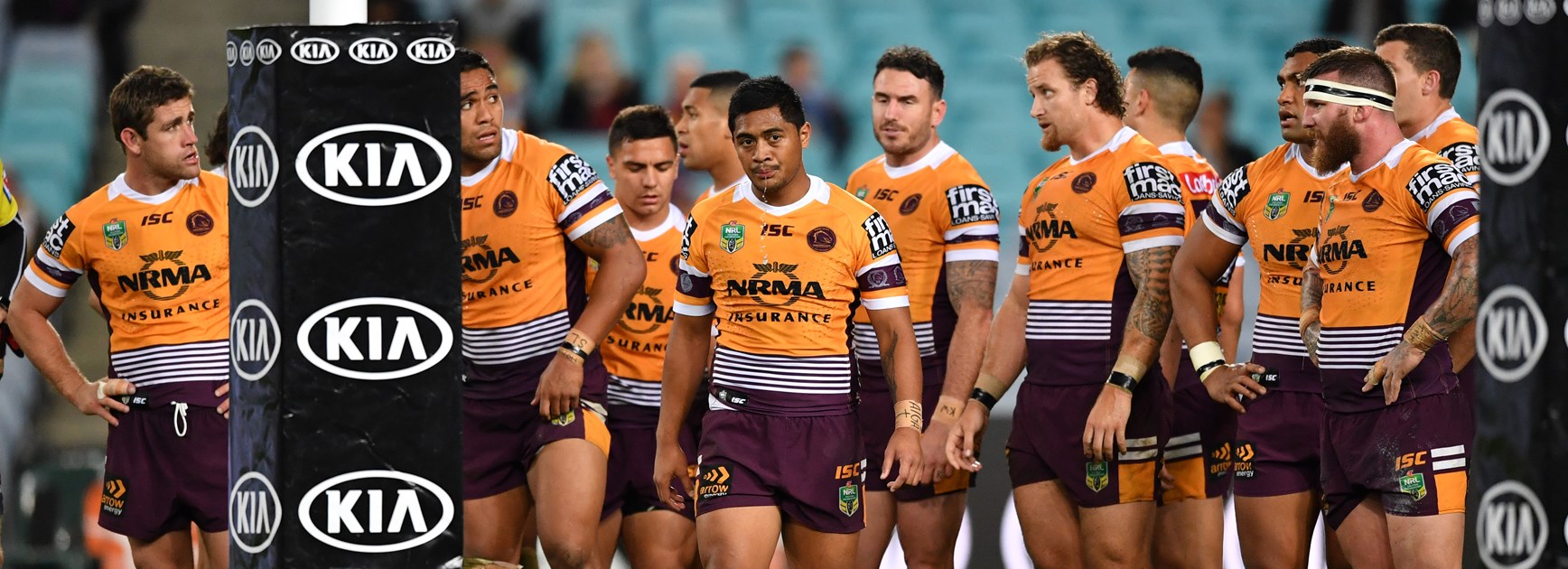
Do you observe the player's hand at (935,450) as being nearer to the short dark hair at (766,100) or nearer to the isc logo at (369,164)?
the short dark hair at (766,100)

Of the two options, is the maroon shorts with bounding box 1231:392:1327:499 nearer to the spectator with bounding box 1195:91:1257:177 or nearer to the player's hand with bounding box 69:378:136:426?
the player's hand with bounding box 69:378:136:426

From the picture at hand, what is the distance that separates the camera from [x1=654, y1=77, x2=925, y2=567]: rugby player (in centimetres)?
627

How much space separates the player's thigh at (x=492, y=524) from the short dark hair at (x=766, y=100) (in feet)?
5.85

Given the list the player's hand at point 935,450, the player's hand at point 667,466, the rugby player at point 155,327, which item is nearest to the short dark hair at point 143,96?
the rugby player at point 155,327

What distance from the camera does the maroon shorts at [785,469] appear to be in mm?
6234

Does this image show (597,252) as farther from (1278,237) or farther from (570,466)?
(1278,237)

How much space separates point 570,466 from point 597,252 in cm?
83

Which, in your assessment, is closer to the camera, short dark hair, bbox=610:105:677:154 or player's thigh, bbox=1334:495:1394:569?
player's thigh, bbox=1334:495:1394:569

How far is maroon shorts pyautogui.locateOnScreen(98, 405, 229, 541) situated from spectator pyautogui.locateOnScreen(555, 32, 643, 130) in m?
6.80

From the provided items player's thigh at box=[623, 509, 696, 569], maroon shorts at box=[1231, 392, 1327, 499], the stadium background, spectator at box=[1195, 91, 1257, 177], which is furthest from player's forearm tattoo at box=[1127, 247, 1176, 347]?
spectator at box=[1195, 91, 1257, 177]

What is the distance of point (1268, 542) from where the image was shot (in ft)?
22.0

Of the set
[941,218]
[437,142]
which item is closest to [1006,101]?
[941,218]

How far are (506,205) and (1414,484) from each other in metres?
3.47

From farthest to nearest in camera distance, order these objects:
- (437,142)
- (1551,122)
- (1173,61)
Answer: (1173,61) → (437,142) → (1551,122)
